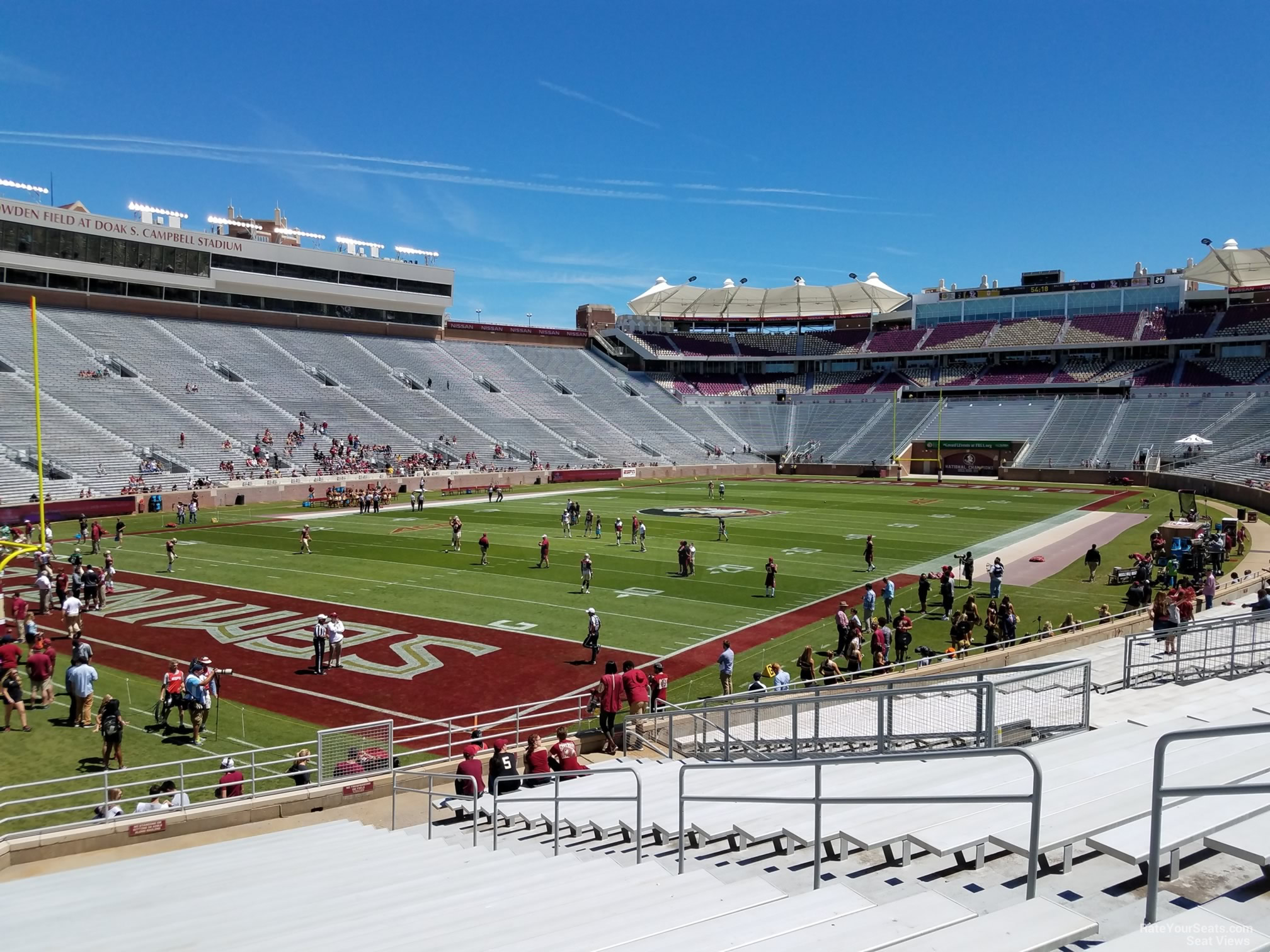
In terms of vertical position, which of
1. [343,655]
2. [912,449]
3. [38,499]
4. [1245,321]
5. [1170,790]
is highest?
[1245,321]

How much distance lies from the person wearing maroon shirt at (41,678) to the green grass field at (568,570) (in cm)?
48

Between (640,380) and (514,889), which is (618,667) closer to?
(514,889)

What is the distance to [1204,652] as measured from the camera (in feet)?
44.8

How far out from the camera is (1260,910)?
11.7 feet

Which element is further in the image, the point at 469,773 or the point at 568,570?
the point at 568,570

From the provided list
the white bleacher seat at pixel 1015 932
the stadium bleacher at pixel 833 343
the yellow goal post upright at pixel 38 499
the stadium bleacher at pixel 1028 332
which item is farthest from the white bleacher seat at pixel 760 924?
the stadium bleacher at pixel 833 343

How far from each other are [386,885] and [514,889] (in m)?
1.56

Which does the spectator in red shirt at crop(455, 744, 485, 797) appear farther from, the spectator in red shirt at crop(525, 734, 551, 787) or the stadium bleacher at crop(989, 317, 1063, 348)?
the stadium bleacher at crop(989, 317, 1063, 348)

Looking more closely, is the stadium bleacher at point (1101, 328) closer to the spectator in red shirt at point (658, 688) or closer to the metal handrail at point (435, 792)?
the spectator in red shirt at point (658, 688)

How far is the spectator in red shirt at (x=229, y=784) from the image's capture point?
12.2 meters

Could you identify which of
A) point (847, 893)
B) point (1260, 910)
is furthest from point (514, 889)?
point (1260, 910)

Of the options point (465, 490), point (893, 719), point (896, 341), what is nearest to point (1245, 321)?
point (896, 341)

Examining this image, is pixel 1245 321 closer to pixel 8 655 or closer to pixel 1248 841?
pixel 1248 841

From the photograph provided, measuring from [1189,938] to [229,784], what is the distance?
39.4 ft
